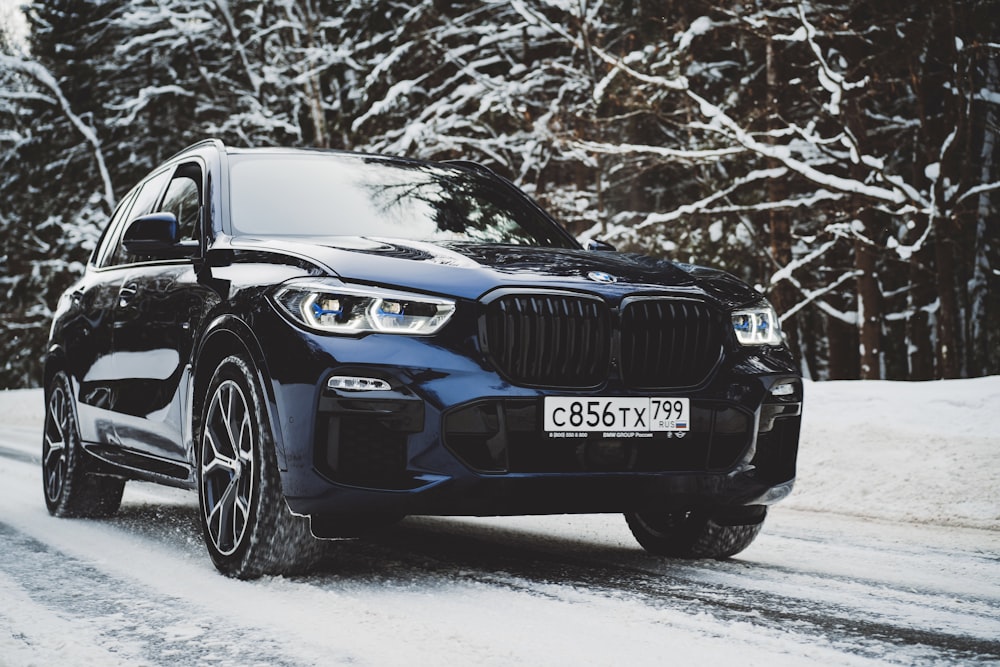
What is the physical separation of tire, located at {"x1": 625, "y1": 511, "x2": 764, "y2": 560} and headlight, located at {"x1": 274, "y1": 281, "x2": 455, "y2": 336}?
1.61 m

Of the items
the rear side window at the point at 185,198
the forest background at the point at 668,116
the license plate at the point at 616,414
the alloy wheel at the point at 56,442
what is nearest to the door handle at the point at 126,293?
the rear side window at the point at 185,198

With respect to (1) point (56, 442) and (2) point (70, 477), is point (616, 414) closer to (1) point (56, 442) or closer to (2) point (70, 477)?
(2) point (70, 477)

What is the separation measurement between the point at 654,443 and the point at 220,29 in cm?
2426

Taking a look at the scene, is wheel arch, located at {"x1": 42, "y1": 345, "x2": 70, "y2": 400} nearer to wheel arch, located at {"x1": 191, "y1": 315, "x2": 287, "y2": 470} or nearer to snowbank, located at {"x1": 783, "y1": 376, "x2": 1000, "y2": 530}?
wheel arch, located at {"x1": 191, "y1": 315, "x2": 287, "y2": 470}

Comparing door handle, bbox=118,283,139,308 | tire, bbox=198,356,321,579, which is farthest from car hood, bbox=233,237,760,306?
door handle, bbox=118,283,139,308

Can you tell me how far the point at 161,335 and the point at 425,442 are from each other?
183 centimetres

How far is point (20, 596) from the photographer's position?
14.4ft

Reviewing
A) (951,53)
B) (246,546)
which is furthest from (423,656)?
Result: (951,53)

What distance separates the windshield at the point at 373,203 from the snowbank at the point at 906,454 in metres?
2.72

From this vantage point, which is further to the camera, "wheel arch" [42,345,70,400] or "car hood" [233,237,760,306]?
"wheel arch" [42,345,70,400]

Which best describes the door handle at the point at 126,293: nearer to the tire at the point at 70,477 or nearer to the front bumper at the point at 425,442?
the tire at the point at 70,477

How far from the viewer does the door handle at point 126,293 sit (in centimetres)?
597

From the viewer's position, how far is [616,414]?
4.32 metres

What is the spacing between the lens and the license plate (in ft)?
13.9
